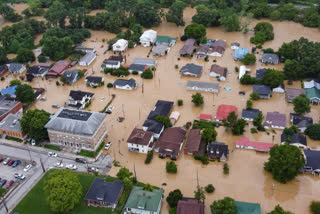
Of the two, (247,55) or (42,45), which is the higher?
(247,55)

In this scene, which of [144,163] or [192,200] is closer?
[192,200]

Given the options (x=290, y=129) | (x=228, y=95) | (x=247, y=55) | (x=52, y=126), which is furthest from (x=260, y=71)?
(x=52, y=126)

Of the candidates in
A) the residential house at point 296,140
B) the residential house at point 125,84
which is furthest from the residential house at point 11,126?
the residential house at point 296,140

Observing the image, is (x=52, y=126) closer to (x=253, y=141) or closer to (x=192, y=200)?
(x=192, y=200)

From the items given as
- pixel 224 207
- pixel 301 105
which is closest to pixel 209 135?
pixel 224 207

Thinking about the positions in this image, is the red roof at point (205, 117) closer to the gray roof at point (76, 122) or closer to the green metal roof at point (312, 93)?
the gray roof at point (76, 122)

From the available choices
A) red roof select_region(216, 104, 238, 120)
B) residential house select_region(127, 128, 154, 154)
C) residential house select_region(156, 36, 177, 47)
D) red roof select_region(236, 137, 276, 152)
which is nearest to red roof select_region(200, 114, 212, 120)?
red roof select_region(216, 104, 238, 120)
